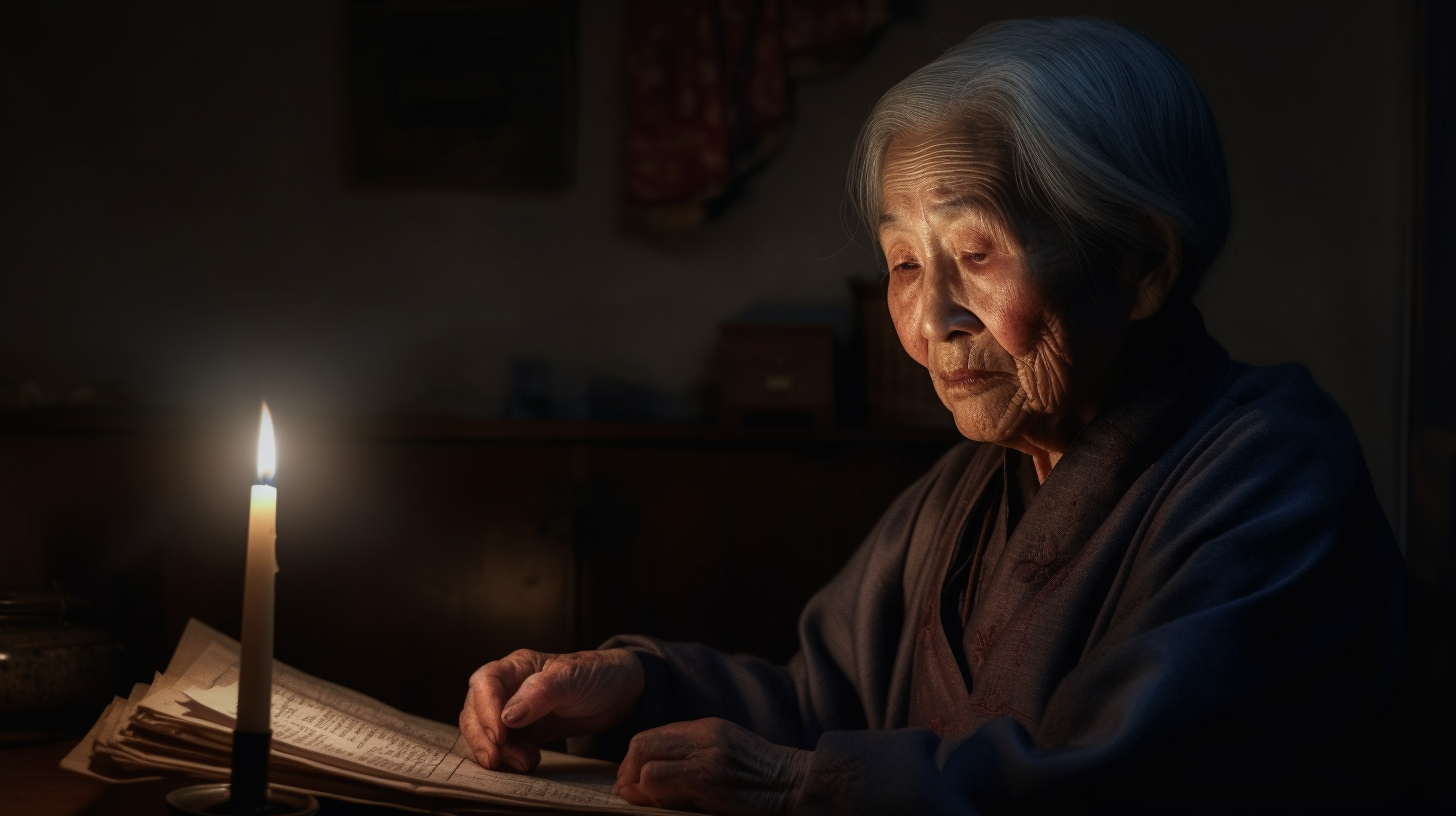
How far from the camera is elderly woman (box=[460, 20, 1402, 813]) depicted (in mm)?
924

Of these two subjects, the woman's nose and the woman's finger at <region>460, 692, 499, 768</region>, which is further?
the woman's nose

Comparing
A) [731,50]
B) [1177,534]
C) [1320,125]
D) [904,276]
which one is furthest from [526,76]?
[1177,534]

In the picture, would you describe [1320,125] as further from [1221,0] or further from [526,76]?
[526,76]

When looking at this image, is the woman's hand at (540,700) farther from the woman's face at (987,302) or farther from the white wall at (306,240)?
the white wall at (306,240)

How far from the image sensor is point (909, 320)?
4.05 ft

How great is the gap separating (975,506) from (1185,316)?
0.30 metres

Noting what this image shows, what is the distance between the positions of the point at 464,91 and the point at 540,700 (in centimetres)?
232

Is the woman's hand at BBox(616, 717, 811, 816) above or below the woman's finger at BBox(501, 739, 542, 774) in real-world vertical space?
above

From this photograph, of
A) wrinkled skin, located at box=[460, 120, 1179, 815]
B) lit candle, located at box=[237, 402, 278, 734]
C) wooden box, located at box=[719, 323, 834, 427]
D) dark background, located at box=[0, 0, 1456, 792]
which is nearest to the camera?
lit candle, located at box=[237, 402, 278, 734]

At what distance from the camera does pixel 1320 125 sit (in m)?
2.99

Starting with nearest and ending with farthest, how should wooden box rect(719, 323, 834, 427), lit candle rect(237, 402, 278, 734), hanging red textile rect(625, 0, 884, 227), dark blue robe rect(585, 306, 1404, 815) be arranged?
lit candle rect(237, 402, 278, 734) → dark blue robe rect(585, 306, 1404, 815) → wooden box rect(719, 323, 834, 427) → hanging red textile rect(625, 0, 884, 227)

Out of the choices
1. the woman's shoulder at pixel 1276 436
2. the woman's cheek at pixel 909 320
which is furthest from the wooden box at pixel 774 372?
the woman's shoulder at pixel 1276 436

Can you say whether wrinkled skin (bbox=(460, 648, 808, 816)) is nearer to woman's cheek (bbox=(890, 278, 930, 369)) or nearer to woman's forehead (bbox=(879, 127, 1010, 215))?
woman's cheek (bbox=(890, 278, 930, 369))

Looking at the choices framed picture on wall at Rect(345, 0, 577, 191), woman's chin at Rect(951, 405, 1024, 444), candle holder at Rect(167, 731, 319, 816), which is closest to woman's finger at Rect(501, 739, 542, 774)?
candle holder at Rect(167, 731, 319, 816)
